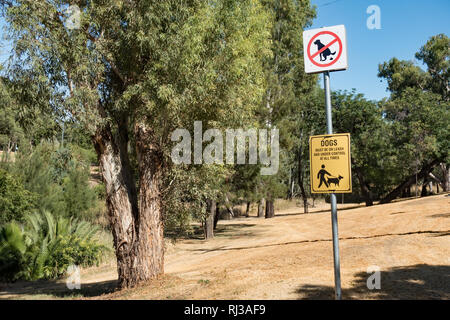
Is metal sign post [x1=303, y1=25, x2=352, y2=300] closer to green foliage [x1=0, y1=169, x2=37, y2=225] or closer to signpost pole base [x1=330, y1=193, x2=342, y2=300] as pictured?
signpost pole base [x1=330, y1=193, x2=342, y2=300]

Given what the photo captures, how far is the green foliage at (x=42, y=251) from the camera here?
50.7 feet

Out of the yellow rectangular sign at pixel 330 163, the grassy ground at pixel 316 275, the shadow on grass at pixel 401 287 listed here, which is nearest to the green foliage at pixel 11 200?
the grassy ground at pixel 316 275

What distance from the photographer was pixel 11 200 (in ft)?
62.8

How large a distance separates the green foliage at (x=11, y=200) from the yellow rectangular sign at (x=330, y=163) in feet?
58.8

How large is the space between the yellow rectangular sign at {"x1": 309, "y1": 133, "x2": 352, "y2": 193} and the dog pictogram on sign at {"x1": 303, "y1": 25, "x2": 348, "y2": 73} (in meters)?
1.07

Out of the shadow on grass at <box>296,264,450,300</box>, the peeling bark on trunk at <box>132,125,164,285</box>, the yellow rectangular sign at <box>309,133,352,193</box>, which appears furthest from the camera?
the peeling bark on trunk at <box>132,125,164,285</box>

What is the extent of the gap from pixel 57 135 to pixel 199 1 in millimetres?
5239

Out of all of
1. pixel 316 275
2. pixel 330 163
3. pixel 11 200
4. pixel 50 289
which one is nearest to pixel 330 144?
pixel 330 163

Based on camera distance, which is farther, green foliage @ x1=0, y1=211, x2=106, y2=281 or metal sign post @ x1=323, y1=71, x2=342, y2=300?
green foliage @ x1=0, y1=211, x2=106, y2=281

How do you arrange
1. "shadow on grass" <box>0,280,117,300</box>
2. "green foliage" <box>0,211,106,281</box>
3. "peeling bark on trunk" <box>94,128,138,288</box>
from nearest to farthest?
"peeling bark on trunk" <box>94,128,138,288</box> < "shadow on grass" <box>0,280,117,300</box> < "green foliage" <box>0,211,106,281</box>

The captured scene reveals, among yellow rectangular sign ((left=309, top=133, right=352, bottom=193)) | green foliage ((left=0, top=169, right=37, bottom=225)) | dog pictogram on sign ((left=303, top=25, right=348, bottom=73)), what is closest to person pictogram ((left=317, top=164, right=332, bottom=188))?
yellow rectangular sign ((left=309, top=133, right=352, bottom=193))

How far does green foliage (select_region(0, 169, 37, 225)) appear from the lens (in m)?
19.0

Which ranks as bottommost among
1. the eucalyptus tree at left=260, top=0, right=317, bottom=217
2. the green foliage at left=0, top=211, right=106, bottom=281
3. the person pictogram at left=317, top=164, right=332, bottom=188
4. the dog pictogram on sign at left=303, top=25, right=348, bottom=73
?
the green foliage at left=0, top=211, right=106, bottom=281

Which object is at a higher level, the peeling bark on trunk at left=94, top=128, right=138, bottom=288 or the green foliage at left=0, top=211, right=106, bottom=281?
the peeling bark on trunk at left=94, top=128, right=138, bottom=288
